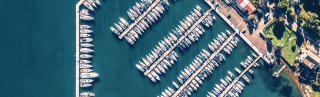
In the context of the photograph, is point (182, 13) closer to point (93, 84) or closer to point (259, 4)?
point (259, 4)

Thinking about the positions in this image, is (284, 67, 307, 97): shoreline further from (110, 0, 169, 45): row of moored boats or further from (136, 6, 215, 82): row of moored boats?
(110, 0, 169, 45): row of moored boats

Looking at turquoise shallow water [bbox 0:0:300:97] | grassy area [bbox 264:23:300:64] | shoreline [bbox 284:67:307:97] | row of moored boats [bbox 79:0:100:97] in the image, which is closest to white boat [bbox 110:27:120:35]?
turquoise shallow water [bbox 0:0:300:97]

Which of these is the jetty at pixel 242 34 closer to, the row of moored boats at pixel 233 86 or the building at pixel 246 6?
the row of moored boats at pixel 233 86

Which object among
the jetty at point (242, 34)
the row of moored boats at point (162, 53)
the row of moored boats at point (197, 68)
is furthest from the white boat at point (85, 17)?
the jetty at point (242, 34)

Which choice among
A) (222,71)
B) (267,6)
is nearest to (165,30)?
(222,71)

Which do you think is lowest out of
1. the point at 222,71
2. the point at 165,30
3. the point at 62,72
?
the point at 222,71

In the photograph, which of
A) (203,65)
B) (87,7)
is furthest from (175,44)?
(87,7)
